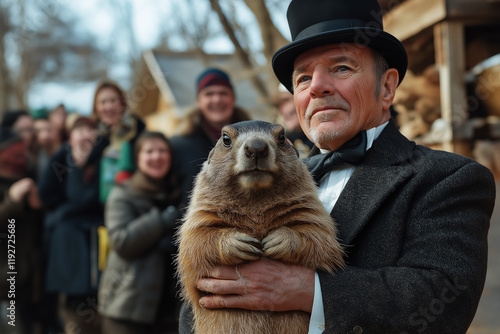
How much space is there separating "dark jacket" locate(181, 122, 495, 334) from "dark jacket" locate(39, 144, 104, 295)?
11.3ft

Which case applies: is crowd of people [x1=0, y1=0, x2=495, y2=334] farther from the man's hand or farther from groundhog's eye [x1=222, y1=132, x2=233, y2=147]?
groundhog's eye [x1=222, y1=132, x2=233, y2=147]

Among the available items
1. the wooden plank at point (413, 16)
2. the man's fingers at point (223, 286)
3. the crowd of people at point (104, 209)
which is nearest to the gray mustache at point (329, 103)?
the man's fingers at point (223, 286)

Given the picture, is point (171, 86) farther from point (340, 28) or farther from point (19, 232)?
point (340, 28)

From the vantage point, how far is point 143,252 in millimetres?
4211

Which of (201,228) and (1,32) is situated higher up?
(1,32)

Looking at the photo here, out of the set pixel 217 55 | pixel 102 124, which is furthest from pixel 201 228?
pixel 217 55

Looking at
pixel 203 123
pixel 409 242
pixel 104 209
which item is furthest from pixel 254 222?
pixel 104 209

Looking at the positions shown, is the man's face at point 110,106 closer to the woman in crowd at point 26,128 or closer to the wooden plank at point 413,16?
the woman in crowd at point 26,128

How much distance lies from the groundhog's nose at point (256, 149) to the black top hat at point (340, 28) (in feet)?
1.76

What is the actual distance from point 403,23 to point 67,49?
2537 centimetres

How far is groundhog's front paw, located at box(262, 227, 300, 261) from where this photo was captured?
6.25 ft

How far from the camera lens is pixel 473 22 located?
595 centimetres

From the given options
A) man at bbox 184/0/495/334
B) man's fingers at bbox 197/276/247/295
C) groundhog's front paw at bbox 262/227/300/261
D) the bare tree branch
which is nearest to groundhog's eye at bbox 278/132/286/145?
man at bbox 184/0/495/334

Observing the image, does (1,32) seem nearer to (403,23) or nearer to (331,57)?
(403,23)
